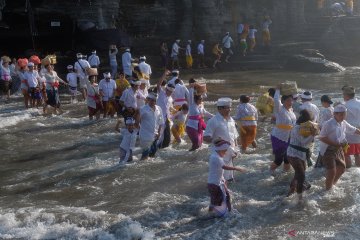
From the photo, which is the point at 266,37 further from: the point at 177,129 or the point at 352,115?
the point at 352,115

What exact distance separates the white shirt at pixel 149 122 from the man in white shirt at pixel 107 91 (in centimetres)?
443

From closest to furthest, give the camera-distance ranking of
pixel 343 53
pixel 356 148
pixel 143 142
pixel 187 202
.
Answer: pixel 187 202 → pixel 356 148 → pixel 143 142 → pixel 343 53

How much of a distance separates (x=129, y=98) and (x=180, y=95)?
1.25 m

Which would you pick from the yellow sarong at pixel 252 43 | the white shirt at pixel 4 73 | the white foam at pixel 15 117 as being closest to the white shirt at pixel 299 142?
the white foam at pixel 15 117

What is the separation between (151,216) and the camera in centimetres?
803

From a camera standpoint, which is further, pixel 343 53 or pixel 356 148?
pixel 343 53

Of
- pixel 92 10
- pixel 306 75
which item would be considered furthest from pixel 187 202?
pixel 92 10

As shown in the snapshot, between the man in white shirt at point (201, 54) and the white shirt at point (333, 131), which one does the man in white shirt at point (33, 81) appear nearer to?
the white shirt at point (333, 131)

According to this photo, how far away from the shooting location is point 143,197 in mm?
8945

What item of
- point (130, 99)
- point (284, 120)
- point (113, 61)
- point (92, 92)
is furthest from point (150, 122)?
point (113, 61)

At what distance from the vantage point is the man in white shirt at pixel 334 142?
823 centimetres

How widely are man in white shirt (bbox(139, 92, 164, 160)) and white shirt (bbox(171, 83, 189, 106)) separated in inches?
84.7

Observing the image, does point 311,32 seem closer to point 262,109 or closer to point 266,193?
point 262,109

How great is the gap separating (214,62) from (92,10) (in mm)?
6932
